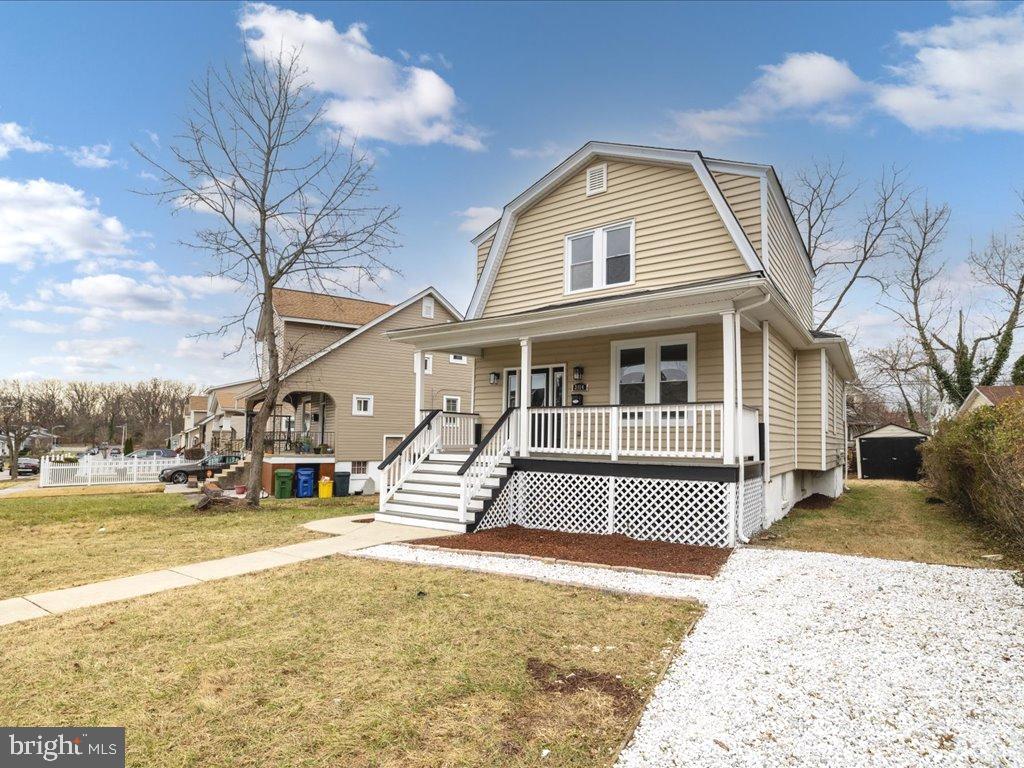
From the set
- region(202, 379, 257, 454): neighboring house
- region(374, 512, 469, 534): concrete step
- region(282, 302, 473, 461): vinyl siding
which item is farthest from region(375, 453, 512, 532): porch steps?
region(202, 379, 257, 454): neighboring house

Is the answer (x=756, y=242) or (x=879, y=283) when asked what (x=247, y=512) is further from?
(x=879, y=283)

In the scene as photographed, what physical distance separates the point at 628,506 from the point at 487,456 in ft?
9.31

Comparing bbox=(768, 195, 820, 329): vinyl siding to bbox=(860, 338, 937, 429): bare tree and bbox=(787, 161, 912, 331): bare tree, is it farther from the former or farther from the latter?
bbox=(860, 338, 937, 429): bare tree

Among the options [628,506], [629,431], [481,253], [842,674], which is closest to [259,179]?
[481,253]

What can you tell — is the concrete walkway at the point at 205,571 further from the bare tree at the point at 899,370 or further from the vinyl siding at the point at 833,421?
the bare tree at the point at 899,370

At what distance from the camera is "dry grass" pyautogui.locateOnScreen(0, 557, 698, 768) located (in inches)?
119

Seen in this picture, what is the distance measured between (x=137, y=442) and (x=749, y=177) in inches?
3227

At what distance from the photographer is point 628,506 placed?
31.6 ft

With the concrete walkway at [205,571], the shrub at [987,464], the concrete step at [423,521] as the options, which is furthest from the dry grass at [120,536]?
the shrub at [987,464]

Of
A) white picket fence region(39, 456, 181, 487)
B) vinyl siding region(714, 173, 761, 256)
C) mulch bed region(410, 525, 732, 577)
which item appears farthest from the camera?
white picket fence region(39, 456, 181, 487)

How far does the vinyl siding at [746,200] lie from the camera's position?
10.7 meters

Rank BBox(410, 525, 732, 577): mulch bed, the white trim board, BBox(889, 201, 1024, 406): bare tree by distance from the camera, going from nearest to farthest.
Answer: BBox(410, 525, 732, 577): mulch bed
the white trim board
BBox(889, 201, 1024, 406): bare tree

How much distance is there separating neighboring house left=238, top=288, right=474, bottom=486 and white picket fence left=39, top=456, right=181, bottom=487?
6.78m

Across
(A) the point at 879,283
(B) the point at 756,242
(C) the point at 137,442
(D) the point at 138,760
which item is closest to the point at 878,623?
(D) the point at 138,760
